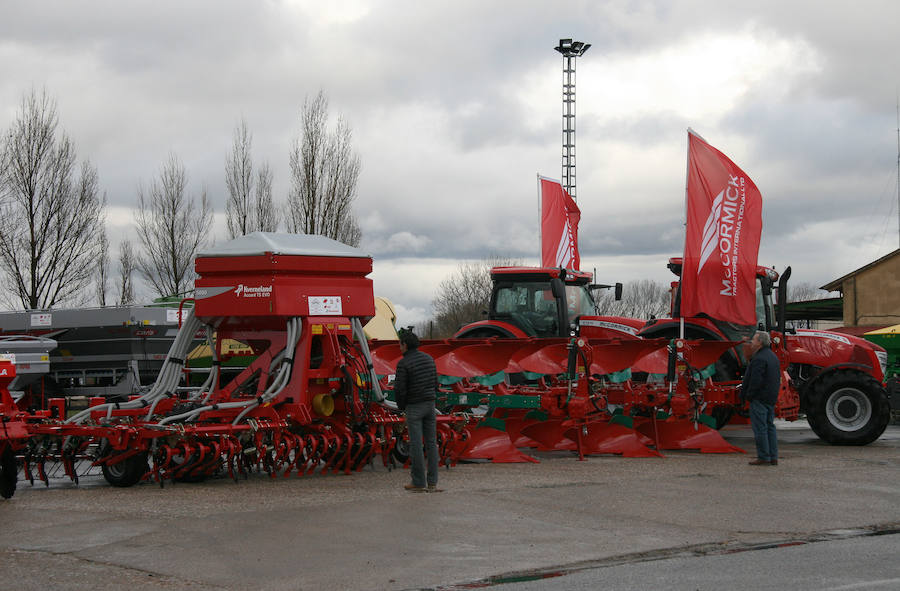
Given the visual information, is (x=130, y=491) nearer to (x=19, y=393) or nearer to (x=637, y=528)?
(x=637, y=528)

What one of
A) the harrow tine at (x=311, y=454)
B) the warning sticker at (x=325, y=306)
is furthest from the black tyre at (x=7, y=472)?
the warning sticker at (x=325, y=306)

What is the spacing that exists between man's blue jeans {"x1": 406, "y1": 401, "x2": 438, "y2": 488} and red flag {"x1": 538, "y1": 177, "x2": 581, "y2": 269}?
14937mm

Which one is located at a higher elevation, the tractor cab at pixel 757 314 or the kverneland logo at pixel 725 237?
the kverneland logo at pixel 725 237

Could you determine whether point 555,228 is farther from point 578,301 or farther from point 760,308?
point 760,308

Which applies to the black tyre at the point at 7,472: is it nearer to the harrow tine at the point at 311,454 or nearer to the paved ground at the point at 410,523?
the paved ground at the point at 410,523

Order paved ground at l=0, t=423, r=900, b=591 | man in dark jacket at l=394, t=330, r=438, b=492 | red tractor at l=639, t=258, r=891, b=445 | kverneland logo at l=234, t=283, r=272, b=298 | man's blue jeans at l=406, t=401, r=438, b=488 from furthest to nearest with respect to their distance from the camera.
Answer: red tractor at l=639, t=258, r=891, b=445
kverneland logo at l=234, t=283, r=272, b=298
man in dark jacket at l=394, t=330, r=438, b=492
man's blue jeans at l=406, t=401, r=438, b=488
paved ground at l=0, t=423, r=900, b=591

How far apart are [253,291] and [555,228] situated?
14826 mm

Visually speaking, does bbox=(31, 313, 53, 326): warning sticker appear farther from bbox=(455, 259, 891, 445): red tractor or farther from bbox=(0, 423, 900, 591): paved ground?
bbox=(0, 423, 900, 591): paved ground

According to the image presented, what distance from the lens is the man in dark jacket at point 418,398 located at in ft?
33.6

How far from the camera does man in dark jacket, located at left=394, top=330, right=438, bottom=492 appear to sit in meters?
10.2

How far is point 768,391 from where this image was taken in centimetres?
1246

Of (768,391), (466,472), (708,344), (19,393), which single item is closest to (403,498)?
(466,472)

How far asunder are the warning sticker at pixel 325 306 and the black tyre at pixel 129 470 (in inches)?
97.5

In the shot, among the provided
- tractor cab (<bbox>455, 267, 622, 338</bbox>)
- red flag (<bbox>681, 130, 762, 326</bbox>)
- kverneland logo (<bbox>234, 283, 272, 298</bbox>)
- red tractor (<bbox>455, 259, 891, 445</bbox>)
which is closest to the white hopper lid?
kverneland logo (<bbox>234, 283, 272, 298</bbox>)
